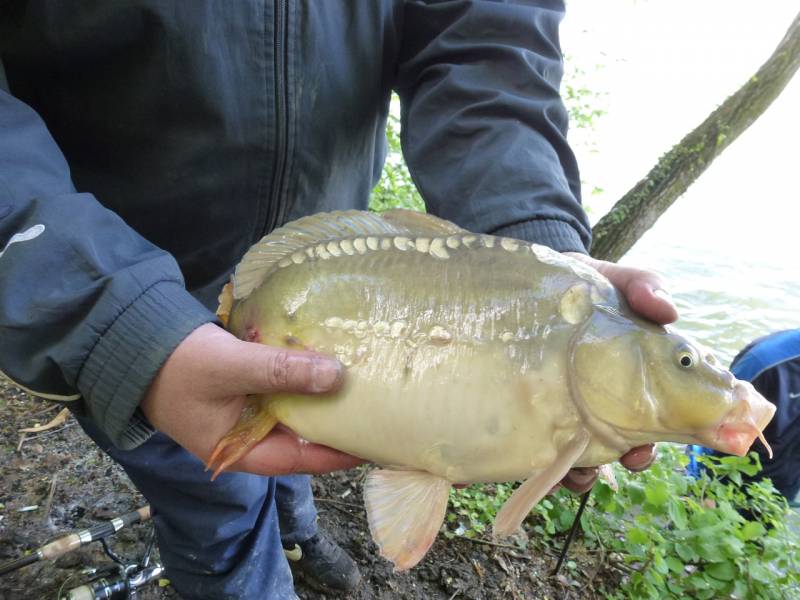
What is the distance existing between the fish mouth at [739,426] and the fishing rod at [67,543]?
2003 mm

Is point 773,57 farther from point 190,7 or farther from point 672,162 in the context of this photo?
point 190,7

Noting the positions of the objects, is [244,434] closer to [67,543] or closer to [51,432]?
[67,543]

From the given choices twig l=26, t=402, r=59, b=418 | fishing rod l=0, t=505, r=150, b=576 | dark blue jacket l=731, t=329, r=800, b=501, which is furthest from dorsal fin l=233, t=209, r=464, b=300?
dark blue jacket l=731, t=329, r=800, b=501

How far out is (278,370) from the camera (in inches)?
50.1

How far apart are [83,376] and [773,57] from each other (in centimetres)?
518

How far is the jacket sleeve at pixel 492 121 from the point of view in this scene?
177 cm

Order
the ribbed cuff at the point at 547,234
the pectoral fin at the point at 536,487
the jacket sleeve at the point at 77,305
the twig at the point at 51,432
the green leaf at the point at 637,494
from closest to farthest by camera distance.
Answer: the jacket sleeve at the point at 77,305 → the pectoral fin at the point at 536,487 → the ribbed cuff at the point at 547,234 → the green leaf at the point at 637,494 → the twig at the point at 51,432

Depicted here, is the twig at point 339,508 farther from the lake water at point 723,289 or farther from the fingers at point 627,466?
the lake water at point 723,289

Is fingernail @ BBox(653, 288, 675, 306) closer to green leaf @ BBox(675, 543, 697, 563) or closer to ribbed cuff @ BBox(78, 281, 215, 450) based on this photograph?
ribbed cuff @ BBox(78, 281, 215, 450)

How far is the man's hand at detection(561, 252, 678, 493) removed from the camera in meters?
1.41

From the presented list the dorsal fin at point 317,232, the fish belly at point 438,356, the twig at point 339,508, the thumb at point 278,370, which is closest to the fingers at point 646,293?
the fish belly at point 438,356

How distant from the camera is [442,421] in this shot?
4.56ft

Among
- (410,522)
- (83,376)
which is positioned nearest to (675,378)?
(410,522)

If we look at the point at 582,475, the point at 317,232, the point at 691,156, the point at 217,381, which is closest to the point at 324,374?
the point at 217,381
